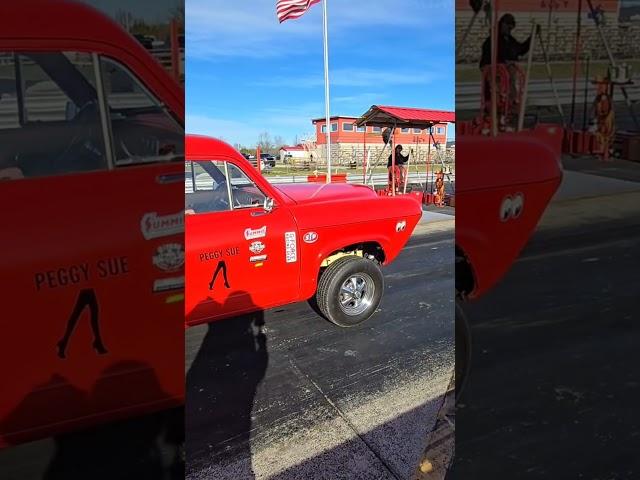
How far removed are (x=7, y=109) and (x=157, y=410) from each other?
35.3 inches

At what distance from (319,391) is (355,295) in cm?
94

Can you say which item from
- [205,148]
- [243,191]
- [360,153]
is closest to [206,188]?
[243,191]

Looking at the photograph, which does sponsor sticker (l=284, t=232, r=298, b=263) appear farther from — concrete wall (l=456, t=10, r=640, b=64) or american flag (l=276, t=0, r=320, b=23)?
concrete wall (l=456, t=10, r=640, b=64)

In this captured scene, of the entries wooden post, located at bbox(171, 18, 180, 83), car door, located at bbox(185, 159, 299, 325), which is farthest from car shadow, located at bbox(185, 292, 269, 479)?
wooden post, located at bbox(171, 18, 180, 83)

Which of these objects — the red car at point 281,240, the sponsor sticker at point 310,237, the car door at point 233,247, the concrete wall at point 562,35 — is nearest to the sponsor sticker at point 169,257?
the red car at point 281,240

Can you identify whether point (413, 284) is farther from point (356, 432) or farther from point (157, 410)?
point (157, 410)

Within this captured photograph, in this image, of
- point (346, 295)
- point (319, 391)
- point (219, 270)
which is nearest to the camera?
point (319, 391)

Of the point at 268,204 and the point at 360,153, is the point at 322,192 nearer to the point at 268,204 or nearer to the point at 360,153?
the point at 268,204

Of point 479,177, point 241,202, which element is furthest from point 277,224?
point 479,177

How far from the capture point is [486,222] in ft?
4.78

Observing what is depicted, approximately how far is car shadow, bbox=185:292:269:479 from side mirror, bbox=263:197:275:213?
1.79 feet

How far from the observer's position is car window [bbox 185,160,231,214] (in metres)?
1.91

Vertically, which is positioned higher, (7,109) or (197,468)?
(7,109)

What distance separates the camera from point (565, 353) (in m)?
1.70
